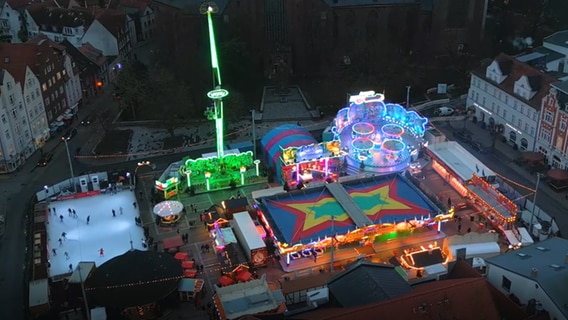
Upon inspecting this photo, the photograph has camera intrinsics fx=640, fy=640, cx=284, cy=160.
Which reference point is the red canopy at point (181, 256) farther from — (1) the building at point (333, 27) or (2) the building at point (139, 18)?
(2) the building at point (139, 18)

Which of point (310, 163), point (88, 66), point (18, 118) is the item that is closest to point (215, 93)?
point (310, 163)

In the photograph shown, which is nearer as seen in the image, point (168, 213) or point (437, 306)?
point (437, 306)

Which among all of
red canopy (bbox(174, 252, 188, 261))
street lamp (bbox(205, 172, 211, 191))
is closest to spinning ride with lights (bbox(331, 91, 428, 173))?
street lamp (bbox(205, 172, 211, 191))

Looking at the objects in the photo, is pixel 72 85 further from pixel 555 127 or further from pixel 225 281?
pixel 555 127

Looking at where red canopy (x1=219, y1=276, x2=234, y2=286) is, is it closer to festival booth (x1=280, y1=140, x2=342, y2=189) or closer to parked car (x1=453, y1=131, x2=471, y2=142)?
festival booth (x1=280, y1=140, x2=342, y2=189)

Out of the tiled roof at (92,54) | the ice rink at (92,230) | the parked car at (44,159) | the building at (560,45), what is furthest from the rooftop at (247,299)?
the tiled roof at (92,54)

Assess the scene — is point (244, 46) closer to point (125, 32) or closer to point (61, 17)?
point (125, 32)
